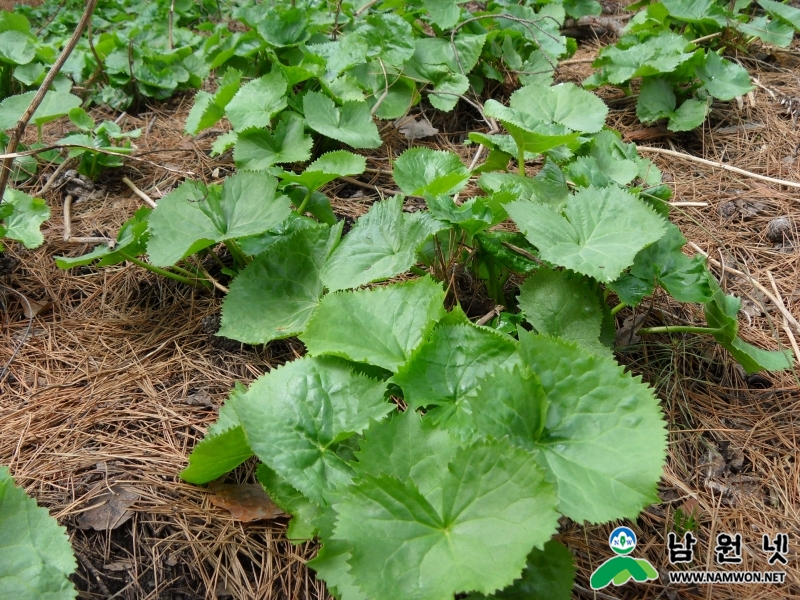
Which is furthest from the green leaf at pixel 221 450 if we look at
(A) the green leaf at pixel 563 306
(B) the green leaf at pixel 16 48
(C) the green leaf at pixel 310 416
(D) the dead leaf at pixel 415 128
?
(B) the green leaf at pixel 16 48

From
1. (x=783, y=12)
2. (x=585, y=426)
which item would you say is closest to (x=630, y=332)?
Result: (x=585, y=426)

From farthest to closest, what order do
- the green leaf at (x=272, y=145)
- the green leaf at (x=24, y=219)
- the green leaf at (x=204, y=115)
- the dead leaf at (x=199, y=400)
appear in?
the green leaf at (x=204, y=115) → the green leaf at (x=272, y=145) → the green leaf at (x=24, y=219) → the dead leaf at (x=199, y=400)

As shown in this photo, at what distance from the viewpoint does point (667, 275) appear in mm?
1478

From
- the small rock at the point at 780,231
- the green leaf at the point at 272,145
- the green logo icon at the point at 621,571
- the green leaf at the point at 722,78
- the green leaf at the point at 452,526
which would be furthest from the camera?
Result: the green leaf at the point at 722,78

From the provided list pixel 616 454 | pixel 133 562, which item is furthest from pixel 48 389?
pixel 616 454

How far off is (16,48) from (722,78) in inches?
131

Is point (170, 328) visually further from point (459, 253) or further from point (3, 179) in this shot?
point (459, 253)

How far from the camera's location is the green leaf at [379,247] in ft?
4.81

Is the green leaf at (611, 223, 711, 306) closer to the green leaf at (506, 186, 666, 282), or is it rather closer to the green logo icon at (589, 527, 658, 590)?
the green leaf at (506, 186, 666, 282)

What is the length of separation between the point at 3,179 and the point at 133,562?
132 cm

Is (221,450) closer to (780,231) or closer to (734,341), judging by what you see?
(734,341)

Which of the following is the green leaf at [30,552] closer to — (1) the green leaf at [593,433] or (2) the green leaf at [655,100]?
(1) the green leaf at [593,433]

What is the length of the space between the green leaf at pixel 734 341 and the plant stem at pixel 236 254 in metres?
1.31

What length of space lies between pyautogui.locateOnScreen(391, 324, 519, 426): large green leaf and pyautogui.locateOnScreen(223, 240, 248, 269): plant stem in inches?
30.2
